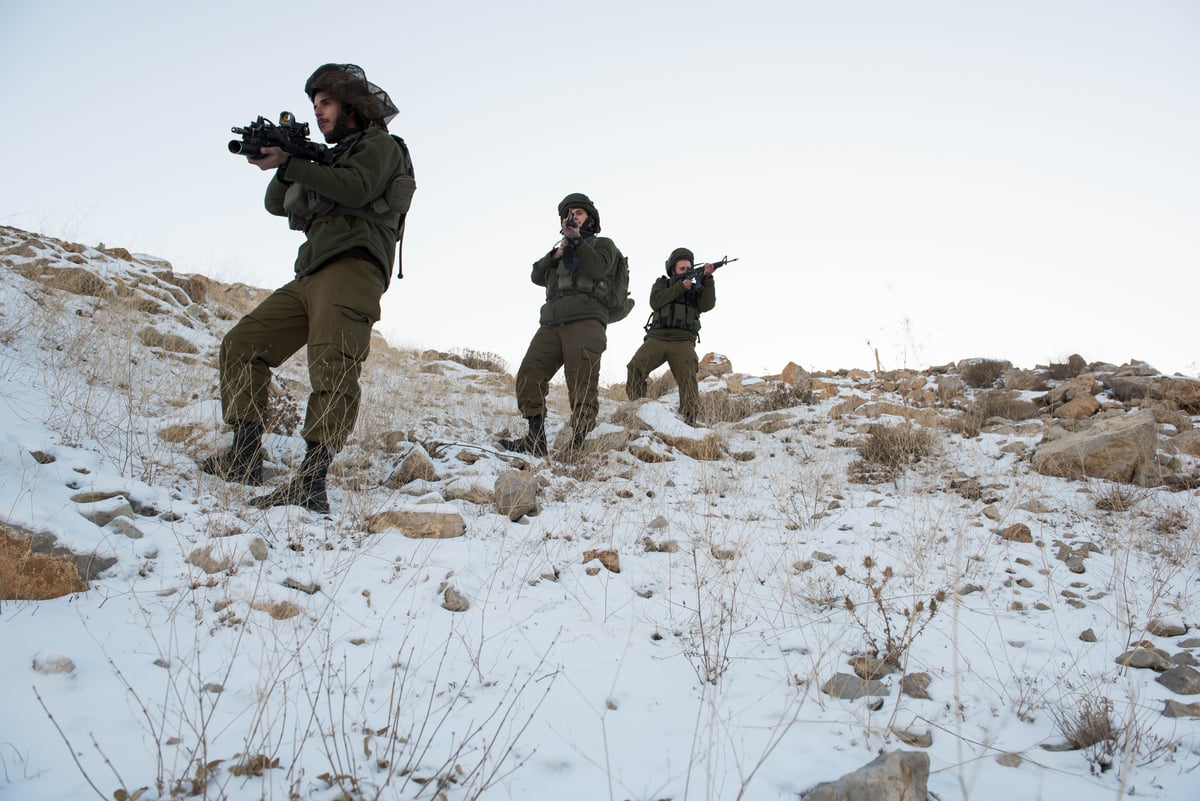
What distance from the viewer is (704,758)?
1.43 m

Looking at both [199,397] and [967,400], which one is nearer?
[199,397]

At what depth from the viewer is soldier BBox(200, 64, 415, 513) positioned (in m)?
2.77

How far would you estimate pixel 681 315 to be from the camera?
6152 millimetres

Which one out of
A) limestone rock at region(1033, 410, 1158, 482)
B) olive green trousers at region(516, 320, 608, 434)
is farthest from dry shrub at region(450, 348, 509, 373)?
limestone rock at region(1033, 410, 1158, 482)

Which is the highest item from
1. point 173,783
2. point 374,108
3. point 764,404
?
point 374,108

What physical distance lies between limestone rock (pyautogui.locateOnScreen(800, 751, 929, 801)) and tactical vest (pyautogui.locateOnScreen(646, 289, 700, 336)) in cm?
504

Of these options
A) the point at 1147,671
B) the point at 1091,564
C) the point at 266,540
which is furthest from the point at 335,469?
the point at 1091,564

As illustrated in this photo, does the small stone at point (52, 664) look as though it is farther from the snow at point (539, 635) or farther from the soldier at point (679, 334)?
the soldier at point (679, 334)

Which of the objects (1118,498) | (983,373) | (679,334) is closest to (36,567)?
(1118,498)

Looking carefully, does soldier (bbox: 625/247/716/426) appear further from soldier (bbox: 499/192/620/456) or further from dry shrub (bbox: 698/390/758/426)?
soldier (bbox: 499/192/620/456)

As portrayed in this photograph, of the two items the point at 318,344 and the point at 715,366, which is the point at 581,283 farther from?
the point at 715,366

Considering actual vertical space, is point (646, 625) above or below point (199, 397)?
below

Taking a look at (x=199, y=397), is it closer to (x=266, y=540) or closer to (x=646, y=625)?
(x=266, y=540)

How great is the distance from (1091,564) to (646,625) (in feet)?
7.28
